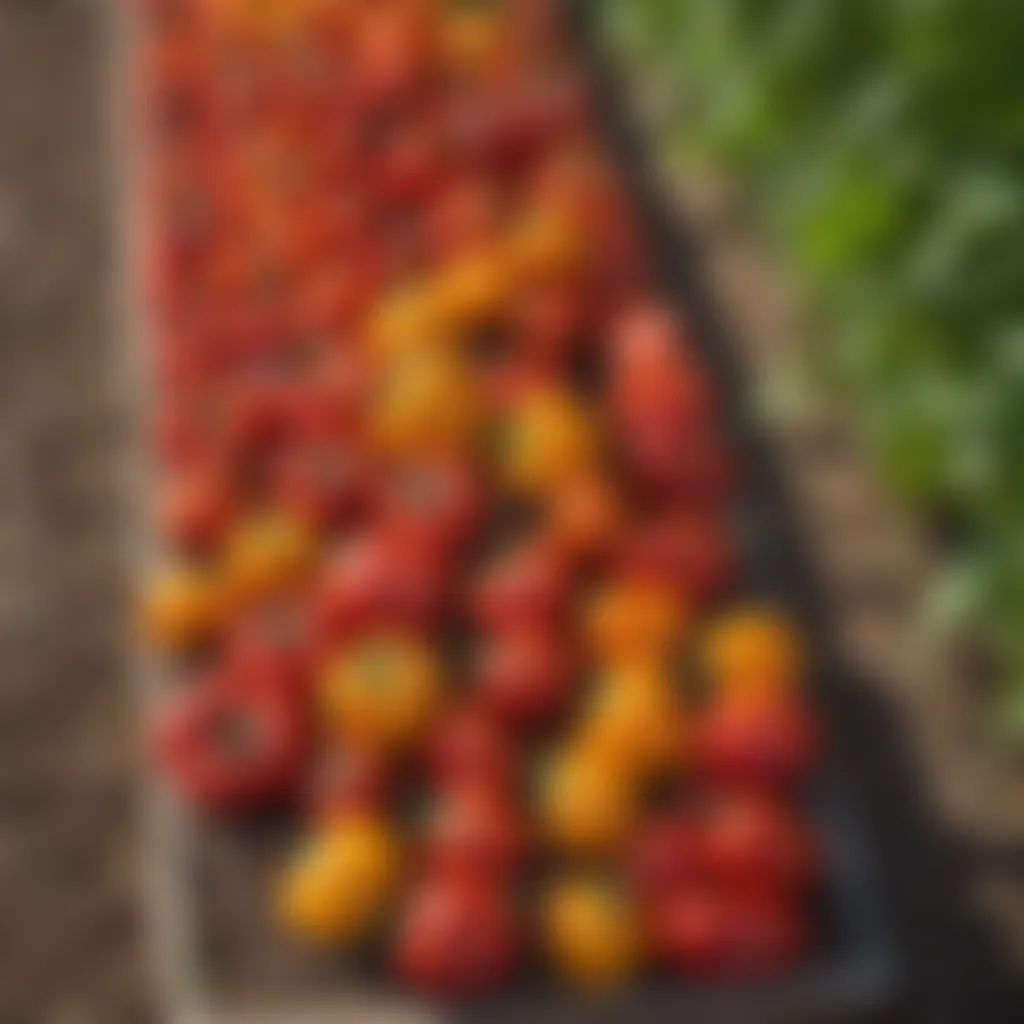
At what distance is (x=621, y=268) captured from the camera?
143 inches

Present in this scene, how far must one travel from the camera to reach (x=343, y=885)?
2.50 metres

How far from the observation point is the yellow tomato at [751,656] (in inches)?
108

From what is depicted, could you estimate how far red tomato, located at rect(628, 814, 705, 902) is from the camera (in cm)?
248

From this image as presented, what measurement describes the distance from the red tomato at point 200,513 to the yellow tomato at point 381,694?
1.36 feet

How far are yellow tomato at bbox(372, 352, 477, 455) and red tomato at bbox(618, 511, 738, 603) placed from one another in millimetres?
328

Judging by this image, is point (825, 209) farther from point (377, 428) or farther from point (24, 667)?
point (24, 667)

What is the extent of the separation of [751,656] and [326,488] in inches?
25.8

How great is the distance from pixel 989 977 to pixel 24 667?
1.37 meters

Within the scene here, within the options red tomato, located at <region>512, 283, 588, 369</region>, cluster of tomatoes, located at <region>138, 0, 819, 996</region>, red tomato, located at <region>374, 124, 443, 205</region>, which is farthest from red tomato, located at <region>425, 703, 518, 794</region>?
red tomato, located at <region>374, 124, 443, 205</region>

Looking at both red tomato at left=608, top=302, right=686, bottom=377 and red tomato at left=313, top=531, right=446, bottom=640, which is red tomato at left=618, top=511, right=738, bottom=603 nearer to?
red tomato at left=313, top=531, right=446, bottom=640

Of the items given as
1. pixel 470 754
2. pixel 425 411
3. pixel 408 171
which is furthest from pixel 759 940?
pixel 408 171

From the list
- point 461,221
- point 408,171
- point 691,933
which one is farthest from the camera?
point 408,171

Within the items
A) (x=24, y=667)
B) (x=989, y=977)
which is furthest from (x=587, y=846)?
(x=24, y=667)

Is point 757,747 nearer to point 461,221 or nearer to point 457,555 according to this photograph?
point 457,555
